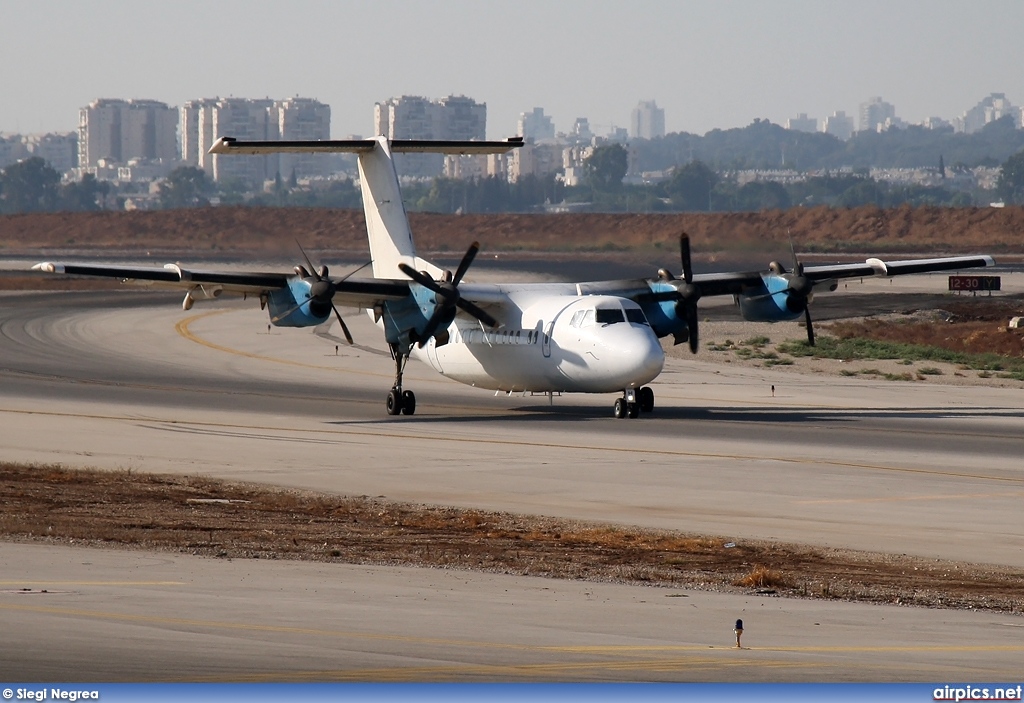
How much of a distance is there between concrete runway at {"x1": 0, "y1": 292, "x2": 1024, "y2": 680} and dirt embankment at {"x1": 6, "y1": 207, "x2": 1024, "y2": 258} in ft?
271

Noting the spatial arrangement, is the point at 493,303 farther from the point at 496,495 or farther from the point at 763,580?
the point at 763,580

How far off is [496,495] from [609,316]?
9.86 metres

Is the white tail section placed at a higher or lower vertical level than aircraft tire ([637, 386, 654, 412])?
higher

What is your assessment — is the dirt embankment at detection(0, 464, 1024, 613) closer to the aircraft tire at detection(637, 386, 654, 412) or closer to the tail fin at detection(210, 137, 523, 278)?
the aircraft tire at detection(637, 386, 654, 412)

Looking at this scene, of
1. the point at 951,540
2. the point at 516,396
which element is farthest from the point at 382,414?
the point at 951,540

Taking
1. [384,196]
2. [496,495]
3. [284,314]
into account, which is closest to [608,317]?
[284,314]

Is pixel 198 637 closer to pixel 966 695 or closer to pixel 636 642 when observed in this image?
pixel 636 642

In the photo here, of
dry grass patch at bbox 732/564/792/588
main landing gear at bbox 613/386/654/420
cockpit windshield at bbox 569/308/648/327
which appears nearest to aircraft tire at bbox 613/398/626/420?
main landing gear at bbox 613/386/654/420

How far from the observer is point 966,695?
809cm

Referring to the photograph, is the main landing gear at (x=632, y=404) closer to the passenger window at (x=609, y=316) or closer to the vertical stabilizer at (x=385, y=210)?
the passenger window at (x=609, y=316)

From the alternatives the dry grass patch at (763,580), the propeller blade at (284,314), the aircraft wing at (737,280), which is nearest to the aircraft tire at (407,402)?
the propeller blade at (284,314)

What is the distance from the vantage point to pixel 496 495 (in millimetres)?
21422

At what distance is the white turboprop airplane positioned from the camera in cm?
3008

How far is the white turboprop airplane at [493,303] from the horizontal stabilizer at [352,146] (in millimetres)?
48
